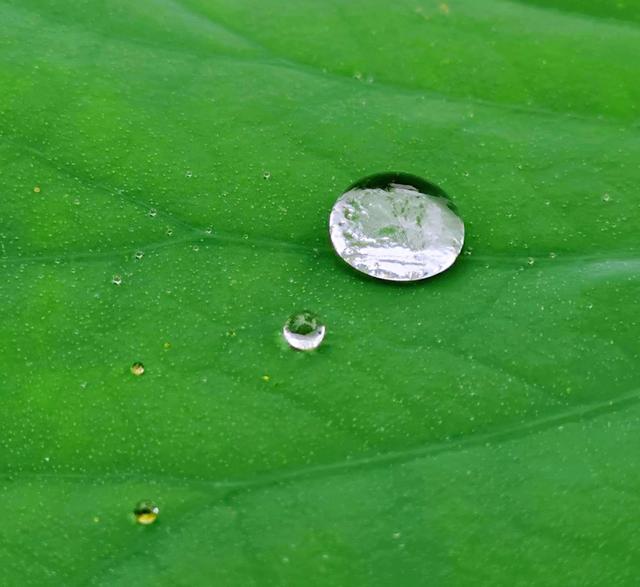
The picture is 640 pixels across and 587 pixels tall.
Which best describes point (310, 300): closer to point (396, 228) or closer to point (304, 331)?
point (304, 331)

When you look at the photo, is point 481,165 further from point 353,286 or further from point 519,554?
point 519,554

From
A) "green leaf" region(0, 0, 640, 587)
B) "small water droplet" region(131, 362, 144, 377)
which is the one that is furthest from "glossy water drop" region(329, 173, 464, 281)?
"small water droplet" region(131, 362, 144, 377)

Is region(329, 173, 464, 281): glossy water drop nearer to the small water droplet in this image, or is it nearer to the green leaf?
the green leaf

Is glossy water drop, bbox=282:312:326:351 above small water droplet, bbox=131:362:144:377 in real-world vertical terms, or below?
above

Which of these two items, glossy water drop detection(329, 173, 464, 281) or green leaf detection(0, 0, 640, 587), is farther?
glossy water drop detection(329, 173, 464, 281)

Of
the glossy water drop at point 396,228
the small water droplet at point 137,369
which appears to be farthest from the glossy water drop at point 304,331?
the small water droplet at point 137,369

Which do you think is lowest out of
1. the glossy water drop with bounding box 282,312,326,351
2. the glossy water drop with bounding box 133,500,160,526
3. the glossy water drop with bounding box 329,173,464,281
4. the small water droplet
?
the glossy water drop with bounding box 133,500,160,526

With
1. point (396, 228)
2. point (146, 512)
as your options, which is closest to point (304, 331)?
point (396, 228)
